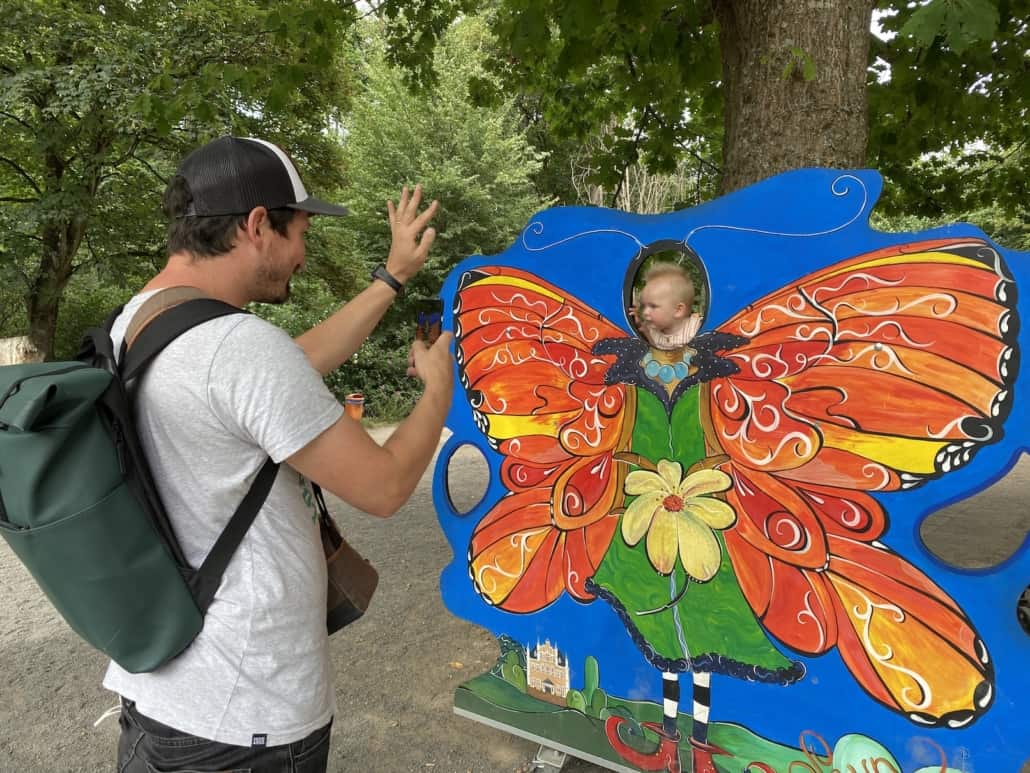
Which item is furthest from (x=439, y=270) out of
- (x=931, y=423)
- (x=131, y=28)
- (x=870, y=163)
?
(x=931, y=423)

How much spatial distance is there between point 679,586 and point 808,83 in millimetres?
1863

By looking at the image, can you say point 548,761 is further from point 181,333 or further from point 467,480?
point 467,480

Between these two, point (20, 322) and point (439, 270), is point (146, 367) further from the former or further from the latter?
point (20, 322)

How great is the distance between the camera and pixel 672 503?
2139mm

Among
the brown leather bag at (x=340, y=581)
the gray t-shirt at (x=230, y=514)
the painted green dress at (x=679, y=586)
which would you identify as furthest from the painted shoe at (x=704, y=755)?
the gray t-shirt at (x=230, y=514)

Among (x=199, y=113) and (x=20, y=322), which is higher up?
(x=199, y=113)

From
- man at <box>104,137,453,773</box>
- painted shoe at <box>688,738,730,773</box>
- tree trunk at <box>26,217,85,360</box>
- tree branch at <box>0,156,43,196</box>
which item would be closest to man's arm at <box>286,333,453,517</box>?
man at <box>104,137,453,773</box>

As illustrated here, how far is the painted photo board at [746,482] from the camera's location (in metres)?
1.71

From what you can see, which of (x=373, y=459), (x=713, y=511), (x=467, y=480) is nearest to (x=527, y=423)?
(x=713, y=511)

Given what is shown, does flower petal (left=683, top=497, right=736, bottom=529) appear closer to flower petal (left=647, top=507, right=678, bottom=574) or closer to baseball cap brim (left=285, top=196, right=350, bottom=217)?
flower petal (left=647, top=507, right=678, bottom=574)

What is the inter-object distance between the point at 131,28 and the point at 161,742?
25.7 feet

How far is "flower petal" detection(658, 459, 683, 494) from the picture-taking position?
83.9 inches

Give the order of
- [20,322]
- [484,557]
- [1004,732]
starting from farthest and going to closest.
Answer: [20,322], [484,557], [1004,732]

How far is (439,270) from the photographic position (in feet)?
43.5
